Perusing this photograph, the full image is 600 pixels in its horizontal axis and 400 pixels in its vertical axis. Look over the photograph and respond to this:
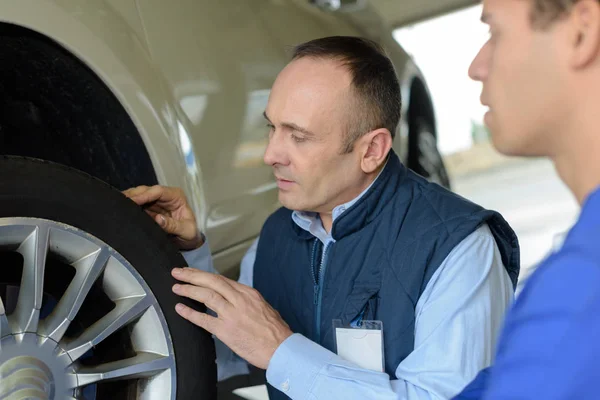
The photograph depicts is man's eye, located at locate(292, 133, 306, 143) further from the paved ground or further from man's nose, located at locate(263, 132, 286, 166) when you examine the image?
the paved ground

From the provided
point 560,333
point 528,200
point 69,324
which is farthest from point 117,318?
point 528,200

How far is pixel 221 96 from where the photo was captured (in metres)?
2.02

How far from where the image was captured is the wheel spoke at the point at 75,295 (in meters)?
1.36

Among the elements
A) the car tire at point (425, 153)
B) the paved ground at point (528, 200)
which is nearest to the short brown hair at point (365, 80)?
the paved ground at point (528, 200)

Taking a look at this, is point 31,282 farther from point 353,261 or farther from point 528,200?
point 528,200

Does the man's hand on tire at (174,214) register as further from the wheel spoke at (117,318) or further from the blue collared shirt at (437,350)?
the blue collared shirt at (437,350)

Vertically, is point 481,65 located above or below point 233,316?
above

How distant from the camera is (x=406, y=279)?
4.99 ft

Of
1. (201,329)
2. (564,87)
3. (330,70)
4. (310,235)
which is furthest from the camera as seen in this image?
(310,235)

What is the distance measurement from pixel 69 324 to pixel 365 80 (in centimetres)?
80

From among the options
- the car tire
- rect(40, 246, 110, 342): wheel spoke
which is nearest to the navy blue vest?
rect(40, 246, 110, 342): wheel spoke

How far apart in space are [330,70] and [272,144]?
206 millimetres

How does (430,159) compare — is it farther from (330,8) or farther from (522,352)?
(522,352)

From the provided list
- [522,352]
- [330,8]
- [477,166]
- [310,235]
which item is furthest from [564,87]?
[477,166]
